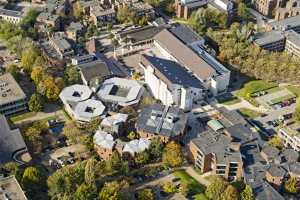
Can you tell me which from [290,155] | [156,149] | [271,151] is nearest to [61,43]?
[156,149]

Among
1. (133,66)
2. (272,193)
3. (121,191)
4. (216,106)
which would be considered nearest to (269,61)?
(216,106)

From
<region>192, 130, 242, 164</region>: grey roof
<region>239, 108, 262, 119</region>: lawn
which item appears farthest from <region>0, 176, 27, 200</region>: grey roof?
<region>239, 108, 262, 119</region>: lawn

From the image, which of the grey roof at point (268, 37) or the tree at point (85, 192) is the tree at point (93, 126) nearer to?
the tree at point (85, 192)

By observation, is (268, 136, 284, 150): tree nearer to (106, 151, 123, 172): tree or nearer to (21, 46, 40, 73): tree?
(106, 151, 123, 172): tree

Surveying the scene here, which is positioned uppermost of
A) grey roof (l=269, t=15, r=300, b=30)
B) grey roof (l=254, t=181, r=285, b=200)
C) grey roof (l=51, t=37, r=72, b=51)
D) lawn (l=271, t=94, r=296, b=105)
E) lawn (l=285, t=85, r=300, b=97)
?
grey roof (l=51, t=37, r=72, b=51)

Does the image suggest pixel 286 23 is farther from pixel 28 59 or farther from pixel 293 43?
pixel 28 59

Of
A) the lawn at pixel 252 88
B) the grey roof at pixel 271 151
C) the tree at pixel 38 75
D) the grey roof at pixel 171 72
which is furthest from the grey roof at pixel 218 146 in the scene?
the tree at pixel 38 75
